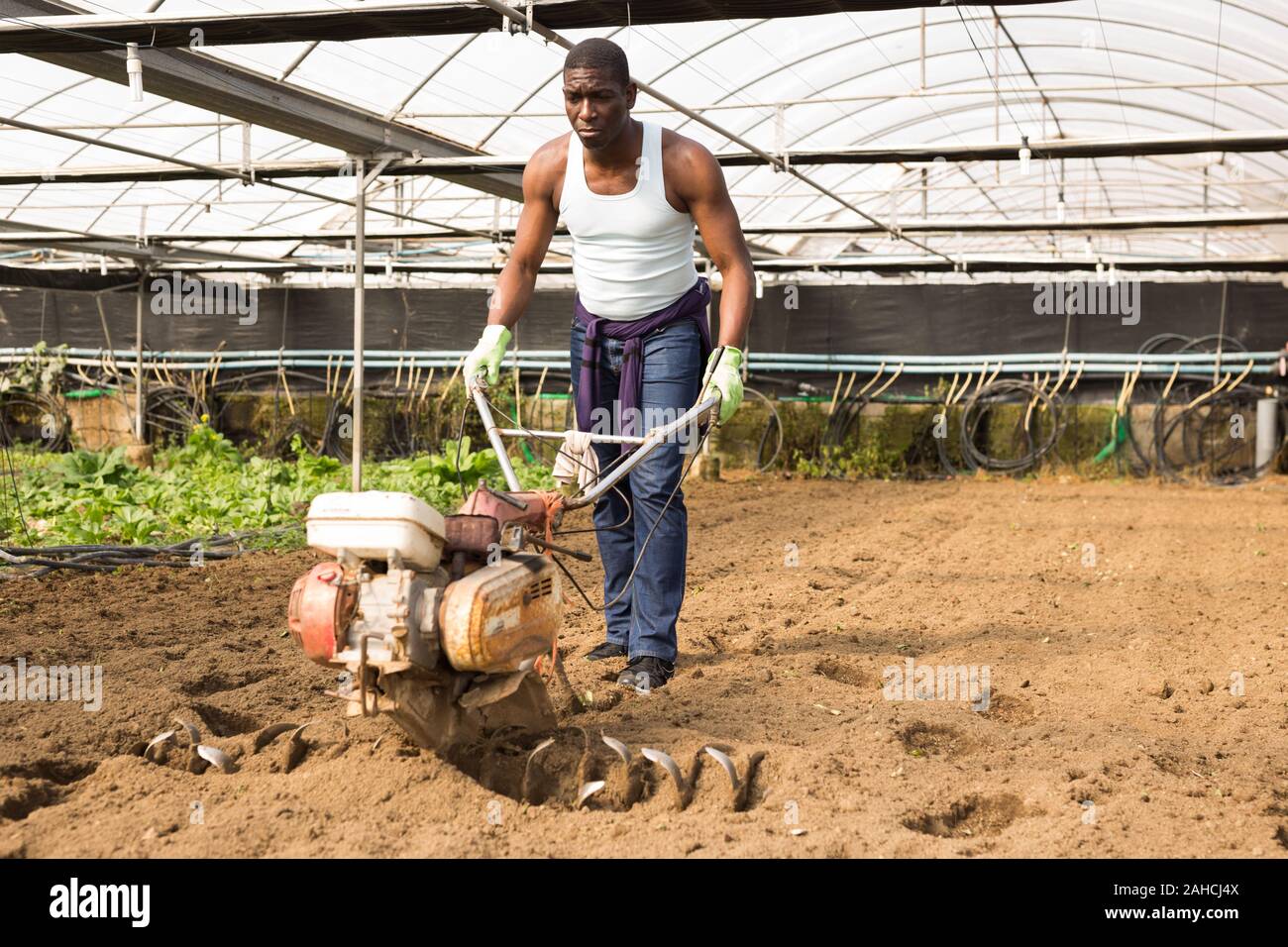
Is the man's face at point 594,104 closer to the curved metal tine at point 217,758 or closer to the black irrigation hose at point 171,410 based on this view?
the curved metal tine at point 217,758

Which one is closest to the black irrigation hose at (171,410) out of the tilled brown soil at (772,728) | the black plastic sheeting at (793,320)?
the black plastic sheeting at (793,320)

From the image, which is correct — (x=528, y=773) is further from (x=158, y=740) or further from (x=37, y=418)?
(x=37, y=418)

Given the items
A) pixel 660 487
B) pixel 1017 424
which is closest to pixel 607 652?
pixel 660 487

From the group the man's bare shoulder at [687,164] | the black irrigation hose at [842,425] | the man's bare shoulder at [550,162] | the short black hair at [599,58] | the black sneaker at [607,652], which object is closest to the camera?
the short black hair at [599,58]

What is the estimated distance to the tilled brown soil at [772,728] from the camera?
235 centimetres

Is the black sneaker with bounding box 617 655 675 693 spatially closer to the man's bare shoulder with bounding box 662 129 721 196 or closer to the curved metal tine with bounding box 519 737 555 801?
the curved metal tine with bounding box 519 737 555 801

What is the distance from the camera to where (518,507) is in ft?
9.00

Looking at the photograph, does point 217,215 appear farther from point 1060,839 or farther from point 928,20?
point 1060,839

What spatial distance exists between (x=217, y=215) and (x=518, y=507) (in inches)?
390

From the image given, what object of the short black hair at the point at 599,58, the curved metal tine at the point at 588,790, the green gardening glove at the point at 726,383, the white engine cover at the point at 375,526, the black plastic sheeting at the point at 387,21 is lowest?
the curved metal tine at the point at 588,790

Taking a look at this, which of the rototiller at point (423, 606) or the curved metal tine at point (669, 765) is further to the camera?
the curved metal tine at point (669, 765)

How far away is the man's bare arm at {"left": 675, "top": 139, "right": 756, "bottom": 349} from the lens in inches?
132

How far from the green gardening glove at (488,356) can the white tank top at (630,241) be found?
0.34 meters

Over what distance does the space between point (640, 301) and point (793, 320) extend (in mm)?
9749
